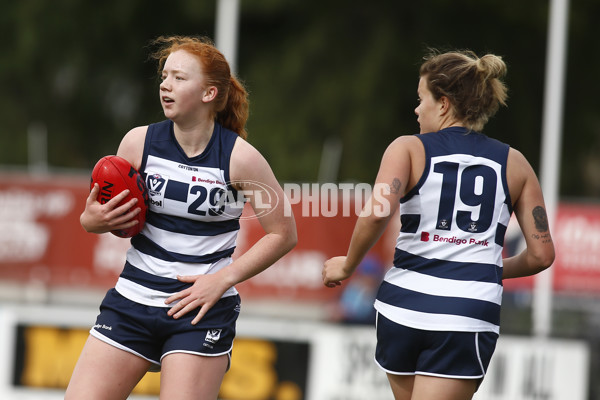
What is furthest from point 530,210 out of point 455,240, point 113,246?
point 113,246

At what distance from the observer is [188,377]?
3754 millimetres

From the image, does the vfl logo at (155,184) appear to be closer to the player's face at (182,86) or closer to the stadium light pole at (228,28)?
the player's face at (182,86)

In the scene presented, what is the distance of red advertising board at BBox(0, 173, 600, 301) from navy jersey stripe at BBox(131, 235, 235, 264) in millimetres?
9007

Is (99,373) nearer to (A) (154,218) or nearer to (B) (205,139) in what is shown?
(A) (154,218)

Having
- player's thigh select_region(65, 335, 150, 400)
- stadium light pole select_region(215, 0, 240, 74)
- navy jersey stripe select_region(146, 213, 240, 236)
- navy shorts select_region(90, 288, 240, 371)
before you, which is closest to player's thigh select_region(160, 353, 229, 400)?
navy shorts select_region(90, 288, 240, 371)

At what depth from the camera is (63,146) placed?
2181cm

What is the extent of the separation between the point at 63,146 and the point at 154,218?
18580 millimetres

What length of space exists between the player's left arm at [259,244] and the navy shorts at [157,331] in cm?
5

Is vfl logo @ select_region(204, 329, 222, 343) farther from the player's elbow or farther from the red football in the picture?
the player's elbow

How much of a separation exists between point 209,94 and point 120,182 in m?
0.55

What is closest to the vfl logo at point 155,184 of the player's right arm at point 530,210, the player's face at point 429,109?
the player's face at point 429,109

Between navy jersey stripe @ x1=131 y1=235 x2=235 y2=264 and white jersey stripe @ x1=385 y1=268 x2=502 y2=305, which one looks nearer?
white jersey stripe @ x1=385 y1=268 x2=502 y2=305

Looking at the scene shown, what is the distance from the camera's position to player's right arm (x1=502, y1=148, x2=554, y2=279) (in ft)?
12.5

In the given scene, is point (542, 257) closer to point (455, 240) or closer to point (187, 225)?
point (455, 240)
